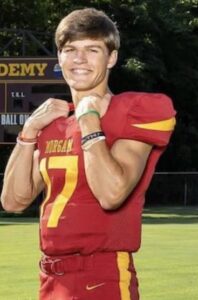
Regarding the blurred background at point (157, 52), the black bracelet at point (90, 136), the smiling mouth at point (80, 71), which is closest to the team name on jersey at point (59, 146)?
the black bracelet at point (90, 136)

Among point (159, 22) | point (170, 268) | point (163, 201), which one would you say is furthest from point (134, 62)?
point (170, 268)

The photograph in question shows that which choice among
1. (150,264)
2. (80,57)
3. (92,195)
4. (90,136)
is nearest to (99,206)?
(92,195)

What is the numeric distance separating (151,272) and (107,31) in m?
10.7

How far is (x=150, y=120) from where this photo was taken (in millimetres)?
4266

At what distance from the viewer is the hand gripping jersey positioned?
421 centimetres

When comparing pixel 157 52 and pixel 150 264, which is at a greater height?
pixel 150 264

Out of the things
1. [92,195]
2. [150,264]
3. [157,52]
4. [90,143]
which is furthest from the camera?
[157,52]

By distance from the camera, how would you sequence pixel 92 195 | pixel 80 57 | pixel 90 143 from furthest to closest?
pixel 80 57, pixel 92 195, pixel 90 143

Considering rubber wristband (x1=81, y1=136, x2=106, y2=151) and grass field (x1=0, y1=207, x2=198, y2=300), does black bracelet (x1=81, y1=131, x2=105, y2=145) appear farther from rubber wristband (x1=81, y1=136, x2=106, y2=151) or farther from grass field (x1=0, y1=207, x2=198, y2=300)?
grass field (x1=0, y1=207, x2=198, y2=300)

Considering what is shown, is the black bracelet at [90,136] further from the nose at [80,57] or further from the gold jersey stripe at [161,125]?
the nose at [80,57]

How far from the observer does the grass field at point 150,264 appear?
12.5 metres

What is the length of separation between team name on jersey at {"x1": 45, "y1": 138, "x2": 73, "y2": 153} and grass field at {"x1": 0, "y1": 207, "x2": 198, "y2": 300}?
7446 mm

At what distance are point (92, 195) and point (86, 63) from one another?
0.58 meters

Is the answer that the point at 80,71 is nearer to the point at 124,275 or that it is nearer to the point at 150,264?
the point at 124,275
